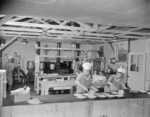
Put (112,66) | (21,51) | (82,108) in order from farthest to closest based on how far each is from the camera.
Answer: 1. (21,51)
2. (112,66)
3. (82,108)

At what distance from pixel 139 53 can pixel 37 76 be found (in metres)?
4.91

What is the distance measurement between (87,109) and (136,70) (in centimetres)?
531

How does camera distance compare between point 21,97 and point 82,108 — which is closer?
point 21,97

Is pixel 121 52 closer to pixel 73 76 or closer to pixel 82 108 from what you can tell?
pixel 73 76

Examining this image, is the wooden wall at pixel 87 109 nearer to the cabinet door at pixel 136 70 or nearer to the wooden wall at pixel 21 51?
the cabinet door at pixel 136 70

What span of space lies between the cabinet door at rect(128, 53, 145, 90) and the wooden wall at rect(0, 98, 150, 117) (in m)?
3.92

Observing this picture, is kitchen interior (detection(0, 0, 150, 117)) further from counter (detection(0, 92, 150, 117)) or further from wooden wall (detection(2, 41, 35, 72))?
wooden wall (detection(2, 41, 35, 72))

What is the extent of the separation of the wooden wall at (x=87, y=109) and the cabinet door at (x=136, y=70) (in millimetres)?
3919

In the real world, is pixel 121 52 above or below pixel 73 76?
above

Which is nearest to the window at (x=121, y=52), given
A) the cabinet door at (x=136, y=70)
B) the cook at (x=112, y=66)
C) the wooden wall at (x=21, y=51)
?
the cook at (x=112, y=66)

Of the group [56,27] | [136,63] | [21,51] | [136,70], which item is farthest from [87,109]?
[21,51]

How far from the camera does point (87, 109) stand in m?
3.34

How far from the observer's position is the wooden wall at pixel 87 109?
2926 mm

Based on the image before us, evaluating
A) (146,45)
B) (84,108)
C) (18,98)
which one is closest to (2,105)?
(18,98)
